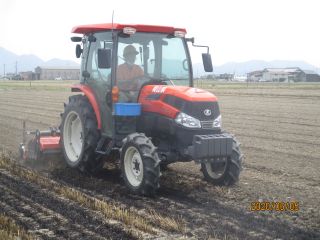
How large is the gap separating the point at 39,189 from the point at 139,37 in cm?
269

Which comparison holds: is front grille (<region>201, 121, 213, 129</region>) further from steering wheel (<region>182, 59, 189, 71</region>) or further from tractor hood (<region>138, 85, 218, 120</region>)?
steering wheel (<region>182, 59, 189, 71</region>)

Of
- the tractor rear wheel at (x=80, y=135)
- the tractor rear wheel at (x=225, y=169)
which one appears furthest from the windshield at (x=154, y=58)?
the tractor rear wheel at (x=225, y=169)

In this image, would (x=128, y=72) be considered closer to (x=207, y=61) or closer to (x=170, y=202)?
(x=207, y=61)

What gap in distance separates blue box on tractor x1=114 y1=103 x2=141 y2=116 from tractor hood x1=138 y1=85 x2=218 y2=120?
13 centimetres

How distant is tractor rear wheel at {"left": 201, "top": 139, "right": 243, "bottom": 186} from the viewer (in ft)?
21.6

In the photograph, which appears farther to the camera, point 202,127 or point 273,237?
point 202,127

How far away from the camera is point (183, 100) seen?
→ 6.36 m

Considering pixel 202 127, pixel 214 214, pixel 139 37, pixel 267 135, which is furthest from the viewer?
pixel 267 135

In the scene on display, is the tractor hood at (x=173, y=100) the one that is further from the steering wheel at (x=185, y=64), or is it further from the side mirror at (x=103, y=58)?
the side mirror at (x=103, y=58)

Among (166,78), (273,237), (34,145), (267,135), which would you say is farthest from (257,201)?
(267,135)

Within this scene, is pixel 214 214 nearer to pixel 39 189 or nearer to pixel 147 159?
pixel 147 159

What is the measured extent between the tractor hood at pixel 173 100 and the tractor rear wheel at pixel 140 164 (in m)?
0.53

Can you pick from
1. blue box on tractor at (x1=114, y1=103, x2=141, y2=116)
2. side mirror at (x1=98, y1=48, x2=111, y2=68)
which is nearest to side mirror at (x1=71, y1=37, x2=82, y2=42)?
side mirror at (x1=98, y1=48, x2=111, y2=68)

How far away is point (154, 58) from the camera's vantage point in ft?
23.2
